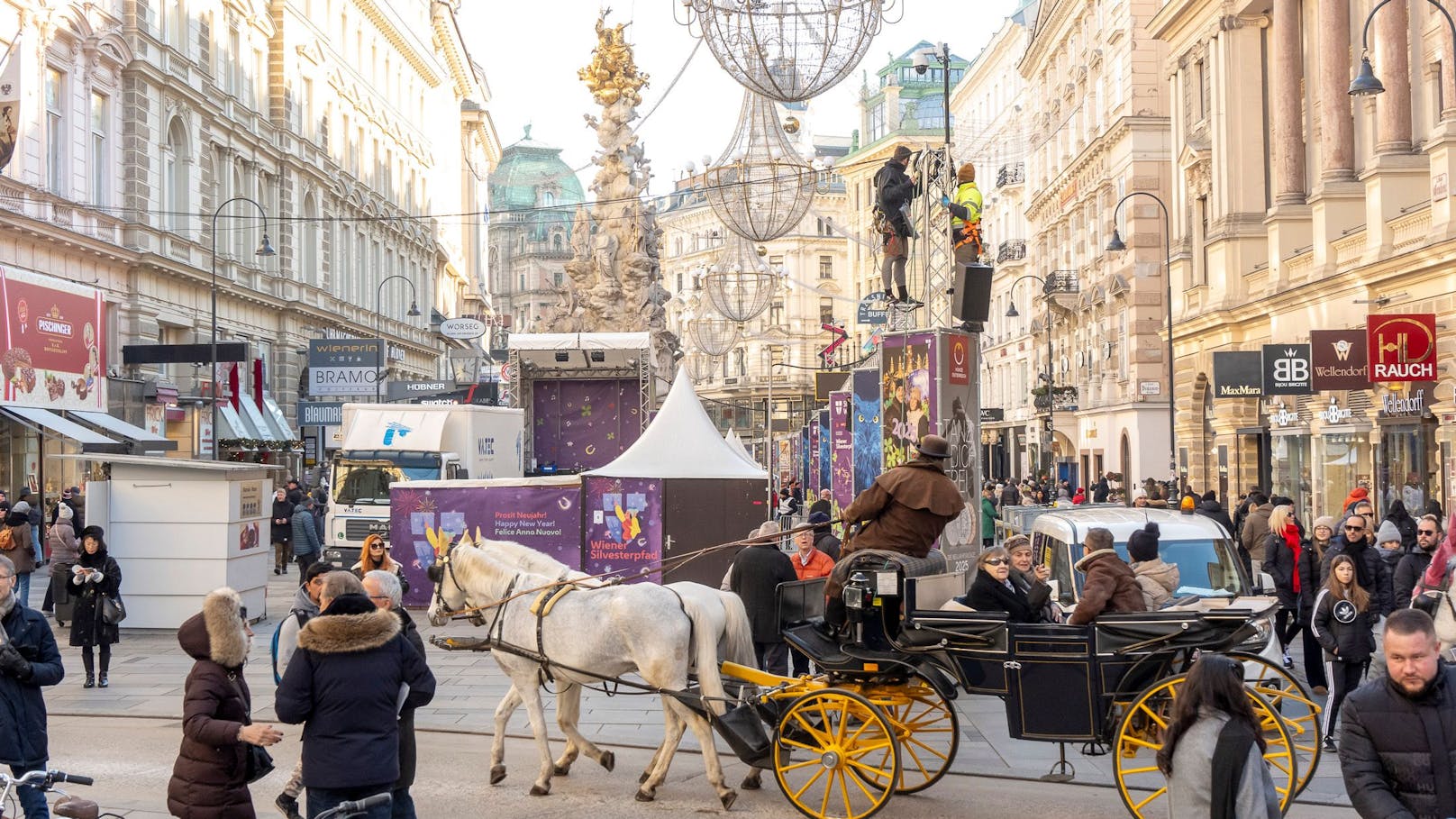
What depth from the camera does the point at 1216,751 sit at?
5574mm

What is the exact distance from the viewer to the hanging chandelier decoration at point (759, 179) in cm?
2817

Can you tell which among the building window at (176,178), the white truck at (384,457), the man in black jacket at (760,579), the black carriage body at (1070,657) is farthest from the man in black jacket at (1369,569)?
the building window at (176,178)

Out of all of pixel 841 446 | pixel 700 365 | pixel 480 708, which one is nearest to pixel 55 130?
pixel 841 446

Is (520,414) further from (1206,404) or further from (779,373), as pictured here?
(779,373)

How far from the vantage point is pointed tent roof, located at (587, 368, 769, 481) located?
838 inches

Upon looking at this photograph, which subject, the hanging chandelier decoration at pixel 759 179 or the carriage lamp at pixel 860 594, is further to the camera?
the hanging chandelier decoration at pixel 759 179

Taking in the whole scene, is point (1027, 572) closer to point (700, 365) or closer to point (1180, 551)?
point (1180, 551)

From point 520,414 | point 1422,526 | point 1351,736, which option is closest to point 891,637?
point 1351,736

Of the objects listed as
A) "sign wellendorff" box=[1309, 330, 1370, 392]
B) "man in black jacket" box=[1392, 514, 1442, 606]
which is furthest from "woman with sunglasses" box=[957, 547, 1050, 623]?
"sign wellendorff" box=[1309, 330, 1370, 392]

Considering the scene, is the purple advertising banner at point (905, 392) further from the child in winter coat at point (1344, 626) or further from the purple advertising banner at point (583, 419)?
the purple advertising banner at point (583, 419)

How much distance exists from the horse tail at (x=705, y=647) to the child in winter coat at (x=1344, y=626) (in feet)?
15.7

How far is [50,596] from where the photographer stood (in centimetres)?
2027

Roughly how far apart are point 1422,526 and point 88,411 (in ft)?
98.2

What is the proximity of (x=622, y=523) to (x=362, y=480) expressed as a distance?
26.3 ft
